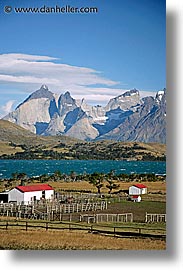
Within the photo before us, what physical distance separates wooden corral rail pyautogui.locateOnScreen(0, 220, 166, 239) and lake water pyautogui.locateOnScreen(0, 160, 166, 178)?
0.98 feet

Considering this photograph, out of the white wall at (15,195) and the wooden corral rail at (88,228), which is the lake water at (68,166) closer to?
the white wall at (15,195)

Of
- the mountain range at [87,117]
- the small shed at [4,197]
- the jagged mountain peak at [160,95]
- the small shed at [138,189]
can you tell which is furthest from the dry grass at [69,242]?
the jagged mountain peak at [160,95]

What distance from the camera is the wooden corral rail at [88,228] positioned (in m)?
3.83

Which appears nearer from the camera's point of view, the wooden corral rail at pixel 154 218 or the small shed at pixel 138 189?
the wooden corral rail at pixel 154 218

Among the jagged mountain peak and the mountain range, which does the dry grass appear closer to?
the mountain range

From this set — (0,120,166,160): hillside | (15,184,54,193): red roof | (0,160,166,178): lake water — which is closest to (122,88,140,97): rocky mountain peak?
(0,120,166,160): hillside

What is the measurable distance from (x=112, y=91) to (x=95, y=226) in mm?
837

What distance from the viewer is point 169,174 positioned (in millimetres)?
3762

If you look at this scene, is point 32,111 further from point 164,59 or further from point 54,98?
point 164,59

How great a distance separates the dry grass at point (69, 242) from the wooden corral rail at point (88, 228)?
0.03m

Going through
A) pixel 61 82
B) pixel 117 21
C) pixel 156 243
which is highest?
pixel 117 21

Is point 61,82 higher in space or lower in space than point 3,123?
higher

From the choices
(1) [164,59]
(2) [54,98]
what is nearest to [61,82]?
(2) [54,98]

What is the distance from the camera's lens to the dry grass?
12.3ft
